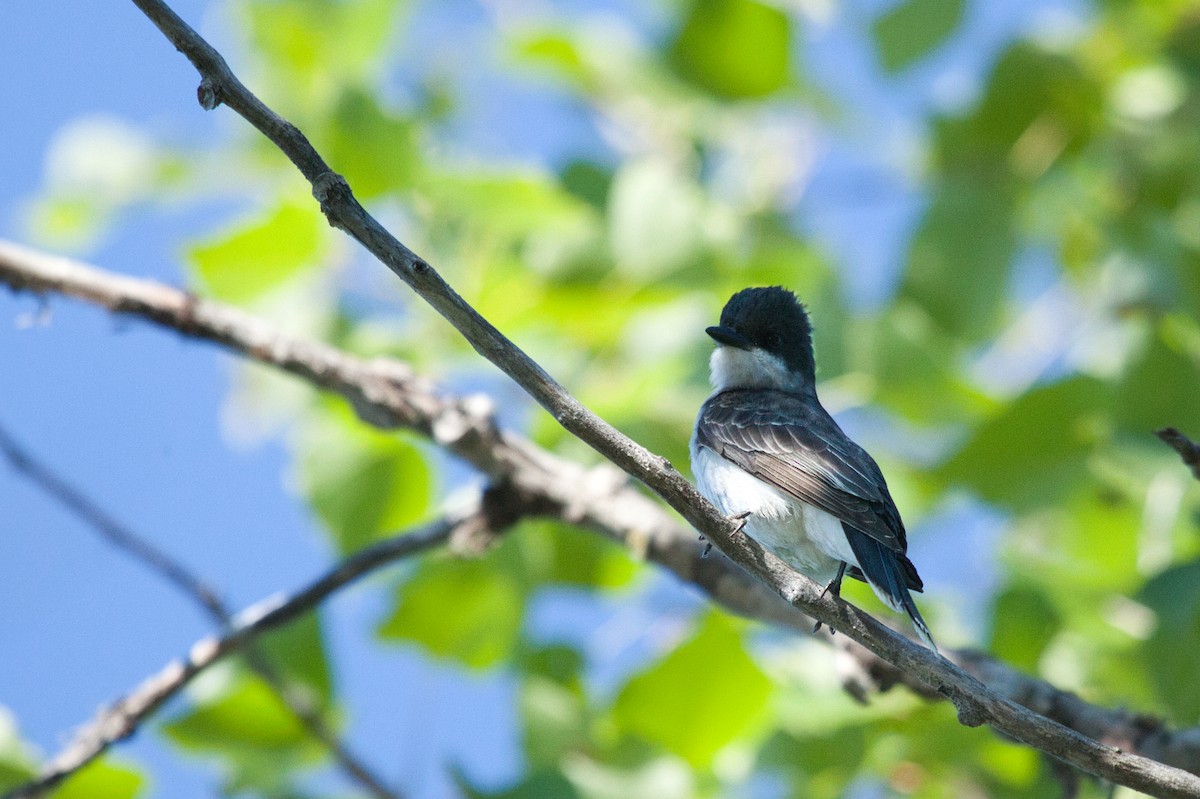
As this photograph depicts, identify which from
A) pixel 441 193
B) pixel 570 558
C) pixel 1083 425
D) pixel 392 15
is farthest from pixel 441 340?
pixel 1083 425

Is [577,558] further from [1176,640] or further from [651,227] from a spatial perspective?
[1176,640]

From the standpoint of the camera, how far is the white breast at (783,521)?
144 inches

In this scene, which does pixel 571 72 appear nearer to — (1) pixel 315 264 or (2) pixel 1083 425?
(1) pixel 315 264

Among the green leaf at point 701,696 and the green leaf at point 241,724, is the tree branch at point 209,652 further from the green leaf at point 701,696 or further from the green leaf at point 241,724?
the green leaf at point 701,696

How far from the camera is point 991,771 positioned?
4.28 meters

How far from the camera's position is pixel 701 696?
156 inches

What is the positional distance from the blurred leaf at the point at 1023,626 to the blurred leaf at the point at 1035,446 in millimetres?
351

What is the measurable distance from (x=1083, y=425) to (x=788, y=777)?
A: 5.42 ft

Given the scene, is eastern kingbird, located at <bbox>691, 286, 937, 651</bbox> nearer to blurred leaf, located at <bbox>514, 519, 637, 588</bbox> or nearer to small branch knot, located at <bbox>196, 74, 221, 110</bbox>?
blurred leaf, located at <bbox>514, 519, 637, 588</bbox>

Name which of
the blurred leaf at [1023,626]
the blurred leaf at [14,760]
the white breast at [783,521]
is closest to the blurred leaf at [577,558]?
the white breast at [783,521]

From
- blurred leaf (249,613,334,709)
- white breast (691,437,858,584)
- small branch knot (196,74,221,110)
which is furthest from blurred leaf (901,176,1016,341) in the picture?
small branch knot (196,74,221,110)

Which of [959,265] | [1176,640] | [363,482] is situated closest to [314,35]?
[363,482]

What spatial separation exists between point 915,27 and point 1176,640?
8.40 ft

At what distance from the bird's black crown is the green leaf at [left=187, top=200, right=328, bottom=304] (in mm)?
1676
